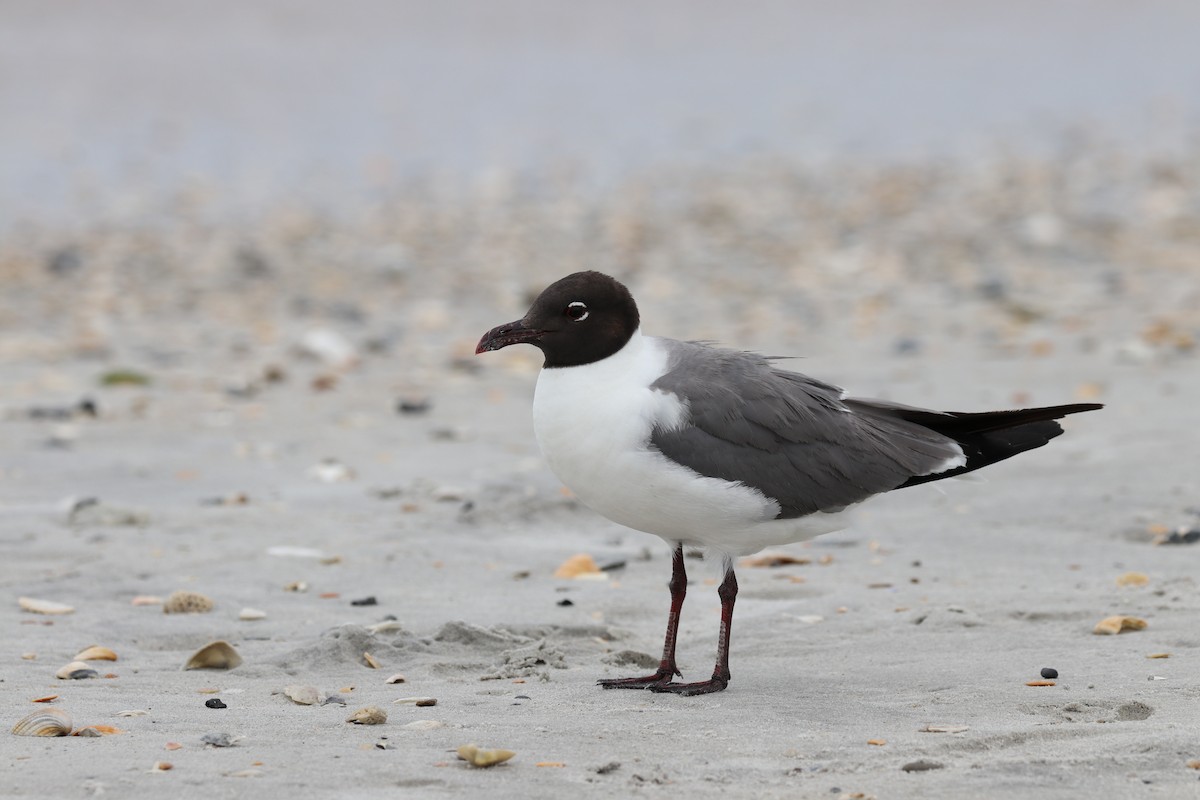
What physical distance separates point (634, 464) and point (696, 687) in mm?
698

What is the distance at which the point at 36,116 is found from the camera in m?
24.5

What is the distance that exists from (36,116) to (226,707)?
22.3 metres

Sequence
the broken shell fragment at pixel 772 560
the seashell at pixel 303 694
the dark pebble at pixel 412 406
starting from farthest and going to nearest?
the dark pebble at pixel 412 406
the broken shell fragment at pixel 772 560
the seashell at pixel 303 694

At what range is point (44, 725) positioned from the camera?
3965 mm

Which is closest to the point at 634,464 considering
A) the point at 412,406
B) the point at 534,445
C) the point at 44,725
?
the point at 44,725

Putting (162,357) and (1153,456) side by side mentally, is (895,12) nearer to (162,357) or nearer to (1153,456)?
(162,357)

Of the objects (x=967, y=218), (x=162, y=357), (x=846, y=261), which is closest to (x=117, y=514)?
(x=162, y=357)

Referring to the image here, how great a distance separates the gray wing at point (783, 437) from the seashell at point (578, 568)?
138cm

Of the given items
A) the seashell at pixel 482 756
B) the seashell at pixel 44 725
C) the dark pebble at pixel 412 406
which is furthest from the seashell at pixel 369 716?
the dark pebble at pixel 412 406

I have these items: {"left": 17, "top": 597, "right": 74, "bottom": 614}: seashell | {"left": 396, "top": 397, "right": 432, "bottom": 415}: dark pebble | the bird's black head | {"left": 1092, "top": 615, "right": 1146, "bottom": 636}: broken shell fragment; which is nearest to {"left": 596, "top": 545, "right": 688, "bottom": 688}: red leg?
the bird's black head

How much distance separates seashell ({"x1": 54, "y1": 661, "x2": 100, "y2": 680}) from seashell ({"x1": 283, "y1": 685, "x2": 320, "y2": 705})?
0.69 m

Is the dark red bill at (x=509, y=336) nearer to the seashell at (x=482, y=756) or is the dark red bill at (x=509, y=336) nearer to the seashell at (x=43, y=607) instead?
the seashell at (x=482, y=756)

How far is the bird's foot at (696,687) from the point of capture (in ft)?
Result: 15.3

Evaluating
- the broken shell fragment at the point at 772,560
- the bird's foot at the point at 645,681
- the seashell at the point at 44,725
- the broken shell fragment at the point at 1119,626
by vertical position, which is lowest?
the seashell at the point at 44,725
